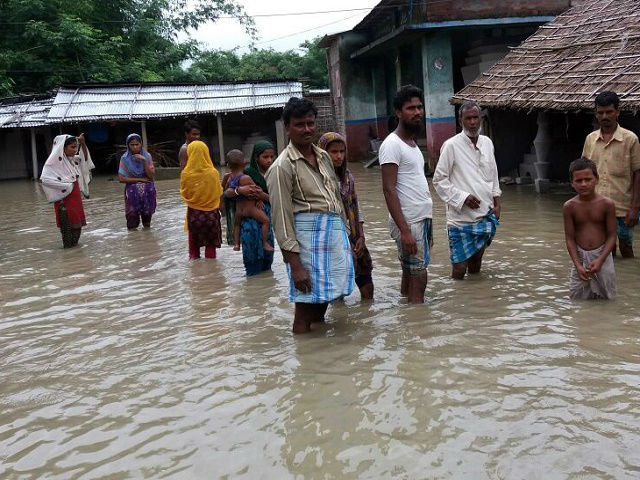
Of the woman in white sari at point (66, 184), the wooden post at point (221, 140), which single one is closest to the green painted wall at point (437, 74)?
the woman in white sari at point (66, 184)

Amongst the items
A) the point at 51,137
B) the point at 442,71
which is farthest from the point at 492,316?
the point at 51,137

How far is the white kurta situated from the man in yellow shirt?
1.19 meters

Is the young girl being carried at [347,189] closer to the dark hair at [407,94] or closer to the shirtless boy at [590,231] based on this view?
the dark hair at [407,94]

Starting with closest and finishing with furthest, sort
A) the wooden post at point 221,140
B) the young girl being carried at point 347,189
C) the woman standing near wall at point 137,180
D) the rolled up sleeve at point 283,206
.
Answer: the rolled up sleeve at point 283,206, the young girl being carried at point 347,189, the woman standing near wall at point 137,180, the wooden post at point 221,140

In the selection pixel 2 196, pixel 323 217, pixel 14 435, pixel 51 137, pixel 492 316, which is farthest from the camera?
pixel 51 137

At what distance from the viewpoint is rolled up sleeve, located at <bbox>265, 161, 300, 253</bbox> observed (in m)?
4.25

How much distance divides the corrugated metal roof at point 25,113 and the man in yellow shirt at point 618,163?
20640 millimetres

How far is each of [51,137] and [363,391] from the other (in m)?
24.9

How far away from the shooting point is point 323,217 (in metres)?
4.37

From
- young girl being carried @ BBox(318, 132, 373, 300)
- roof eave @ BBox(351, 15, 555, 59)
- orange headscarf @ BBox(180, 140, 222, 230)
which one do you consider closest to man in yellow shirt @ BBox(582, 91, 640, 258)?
young girl being carried @ BBox(318, 132, 373, 300)

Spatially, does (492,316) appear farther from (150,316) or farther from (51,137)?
(51,137)

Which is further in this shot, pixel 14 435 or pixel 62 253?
pixel 62 253

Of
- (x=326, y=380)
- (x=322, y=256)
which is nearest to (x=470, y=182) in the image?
(x=322, y=256)

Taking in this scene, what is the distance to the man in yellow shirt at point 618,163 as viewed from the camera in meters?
6.00
